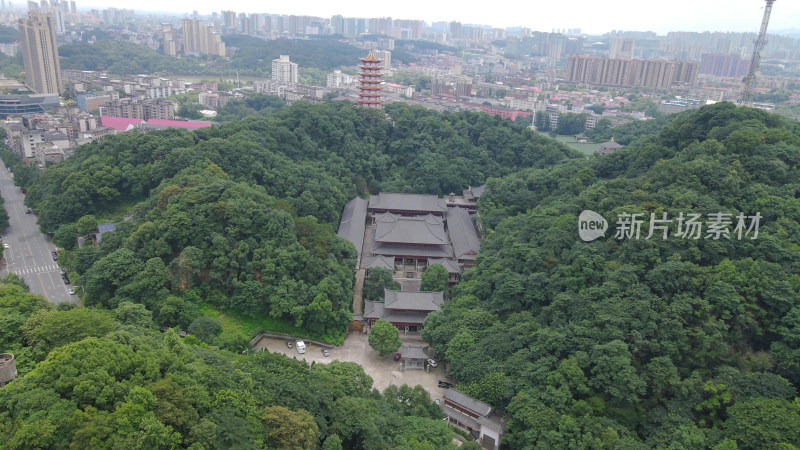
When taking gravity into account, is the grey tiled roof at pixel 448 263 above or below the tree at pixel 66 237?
below

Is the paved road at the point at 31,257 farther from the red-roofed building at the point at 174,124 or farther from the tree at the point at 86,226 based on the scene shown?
the red-roofed building at the point at 174,124

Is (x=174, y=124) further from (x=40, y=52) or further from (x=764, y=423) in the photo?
(x=764, y=423)

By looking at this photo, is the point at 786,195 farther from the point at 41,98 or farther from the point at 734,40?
the point at 734,40

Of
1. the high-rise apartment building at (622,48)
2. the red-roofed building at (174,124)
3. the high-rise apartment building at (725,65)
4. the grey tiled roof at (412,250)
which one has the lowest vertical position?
the grey tiled roof at (412,250)

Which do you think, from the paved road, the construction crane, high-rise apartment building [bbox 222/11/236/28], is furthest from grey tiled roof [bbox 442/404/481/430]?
high-rise apartment building [bbox 222/11/236/28]

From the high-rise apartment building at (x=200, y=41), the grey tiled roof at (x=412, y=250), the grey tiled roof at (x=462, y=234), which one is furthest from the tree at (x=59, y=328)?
the high-rise apartment building at (x=200, y=41)
